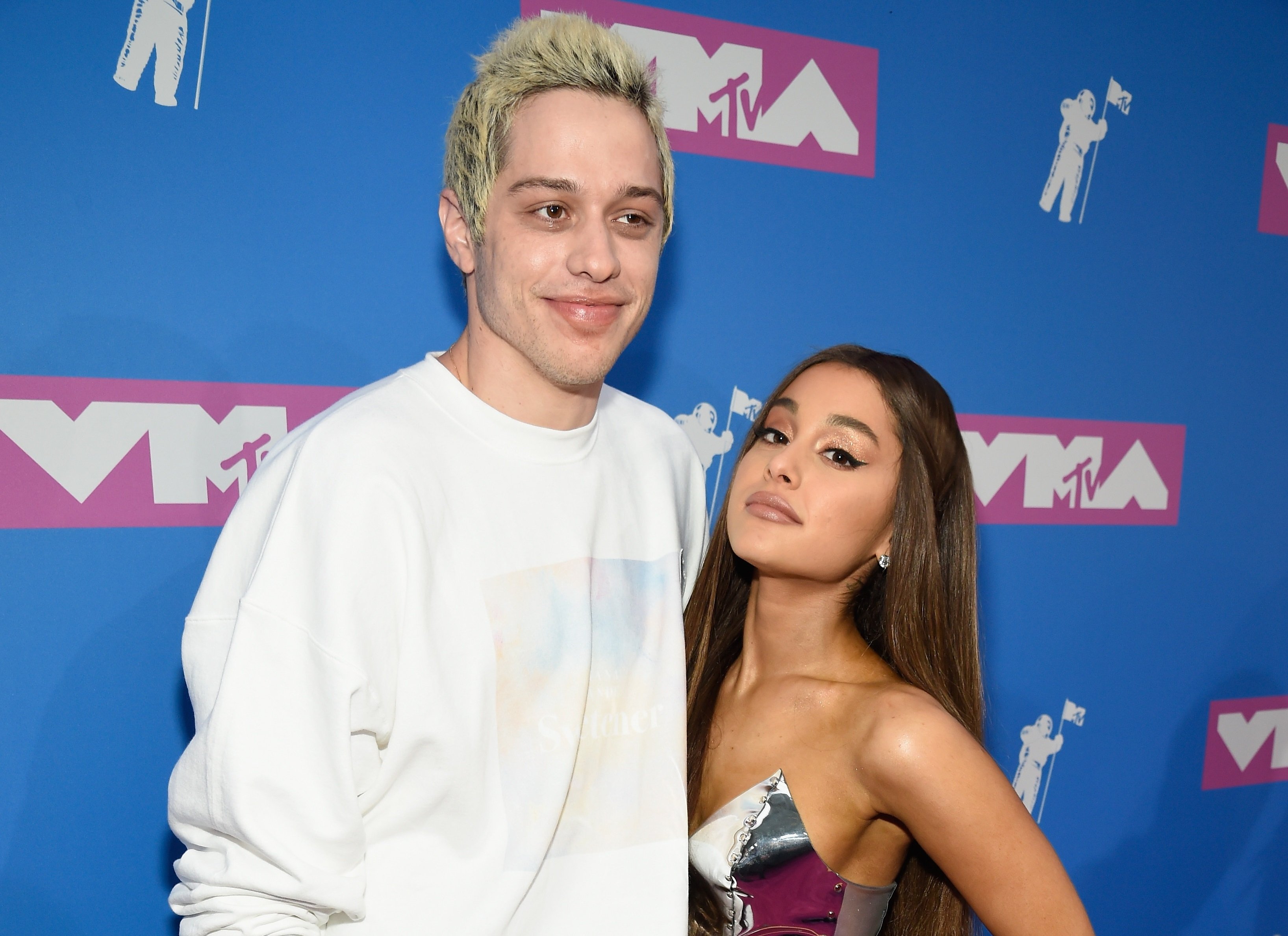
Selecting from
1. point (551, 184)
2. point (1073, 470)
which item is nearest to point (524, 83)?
point (551, 184)

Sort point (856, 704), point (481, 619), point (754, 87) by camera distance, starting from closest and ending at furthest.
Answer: point (481, 619) < point (856, 704) < point (754, 87)

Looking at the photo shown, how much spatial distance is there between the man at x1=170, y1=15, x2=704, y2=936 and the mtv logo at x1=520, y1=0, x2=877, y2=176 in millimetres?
586

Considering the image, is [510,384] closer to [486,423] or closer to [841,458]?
[486,423]

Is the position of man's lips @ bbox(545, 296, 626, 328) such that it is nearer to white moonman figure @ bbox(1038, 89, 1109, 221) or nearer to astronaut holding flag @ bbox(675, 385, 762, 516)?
astronaut holding flag @ bbox(675, 385, 762, 516)

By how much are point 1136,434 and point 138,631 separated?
2.40 m

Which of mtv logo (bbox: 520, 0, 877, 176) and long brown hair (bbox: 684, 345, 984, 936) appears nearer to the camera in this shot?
long brown hair (bbox: 684, 345, 984, 936)

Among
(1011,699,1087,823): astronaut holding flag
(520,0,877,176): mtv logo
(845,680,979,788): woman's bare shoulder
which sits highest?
(520,0,877,176): mtv logo

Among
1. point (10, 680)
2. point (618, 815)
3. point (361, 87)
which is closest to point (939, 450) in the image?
point (618, 815)

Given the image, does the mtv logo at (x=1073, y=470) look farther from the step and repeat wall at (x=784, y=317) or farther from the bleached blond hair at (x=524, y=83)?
the bleached blond hair at (x=524, y=83)

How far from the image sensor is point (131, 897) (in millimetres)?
1641

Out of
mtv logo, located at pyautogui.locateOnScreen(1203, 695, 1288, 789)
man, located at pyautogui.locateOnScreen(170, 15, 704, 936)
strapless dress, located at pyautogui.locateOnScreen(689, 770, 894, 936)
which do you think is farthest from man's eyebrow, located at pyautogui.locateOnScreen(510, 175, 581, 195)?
mtv logo, located at pyautogui.locateOnScreen(1203, 695, 1288, 789)

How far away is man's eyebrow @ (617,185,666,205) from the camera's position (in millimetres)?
1237

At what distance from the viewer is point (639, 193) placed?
126cm

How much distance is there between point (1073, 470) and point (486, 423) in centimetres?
174
